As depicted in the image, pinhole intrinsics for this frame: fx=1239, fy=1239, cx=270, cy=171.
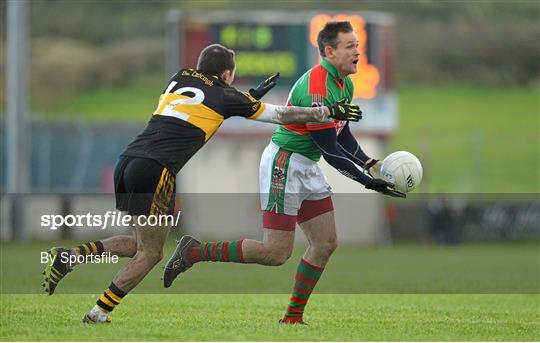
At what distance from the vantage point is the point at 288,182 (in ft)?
32.7

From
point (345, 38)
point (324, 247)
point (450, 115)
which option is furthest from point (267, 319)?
point (450, 115)

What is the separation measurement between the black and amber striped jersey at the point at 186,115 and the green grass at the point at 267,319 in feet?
4.42

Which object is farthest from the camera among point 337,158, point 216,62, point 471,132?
point 471,132

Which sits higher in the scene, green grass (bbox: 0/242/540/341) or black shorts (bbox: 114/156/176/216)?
black shorts (bbox: 114/156/176/216)

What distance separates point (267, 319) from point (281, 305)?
1702mm

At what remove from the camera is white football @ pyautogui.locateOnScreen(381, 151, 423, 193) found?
10133 mm

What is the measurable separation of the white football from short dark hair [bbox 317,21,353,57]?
1.06 meters

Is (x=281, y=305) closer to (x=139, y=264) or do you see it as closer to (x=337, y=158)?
(x=337, y=158)

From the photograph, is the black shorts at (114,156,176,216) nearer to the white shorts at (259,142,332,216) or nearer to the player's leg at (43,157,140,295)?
the player's leg at (43,157,140,295)

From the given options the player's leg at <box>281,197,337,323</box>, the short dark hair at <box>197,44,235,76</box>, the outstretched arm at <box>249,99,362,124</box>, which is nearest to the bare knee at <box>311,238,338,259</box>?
the player's leg at <box>281,197,337,323</box>

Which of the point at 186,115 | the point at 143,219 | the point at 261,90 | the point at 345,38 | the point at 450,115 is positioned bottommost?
the point at 450,115

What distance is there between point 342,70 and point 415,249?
18101 millimetres

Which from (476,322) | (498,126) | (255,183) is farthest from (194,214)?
(498,126)

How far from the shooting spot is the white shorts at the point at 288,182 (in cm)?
991
